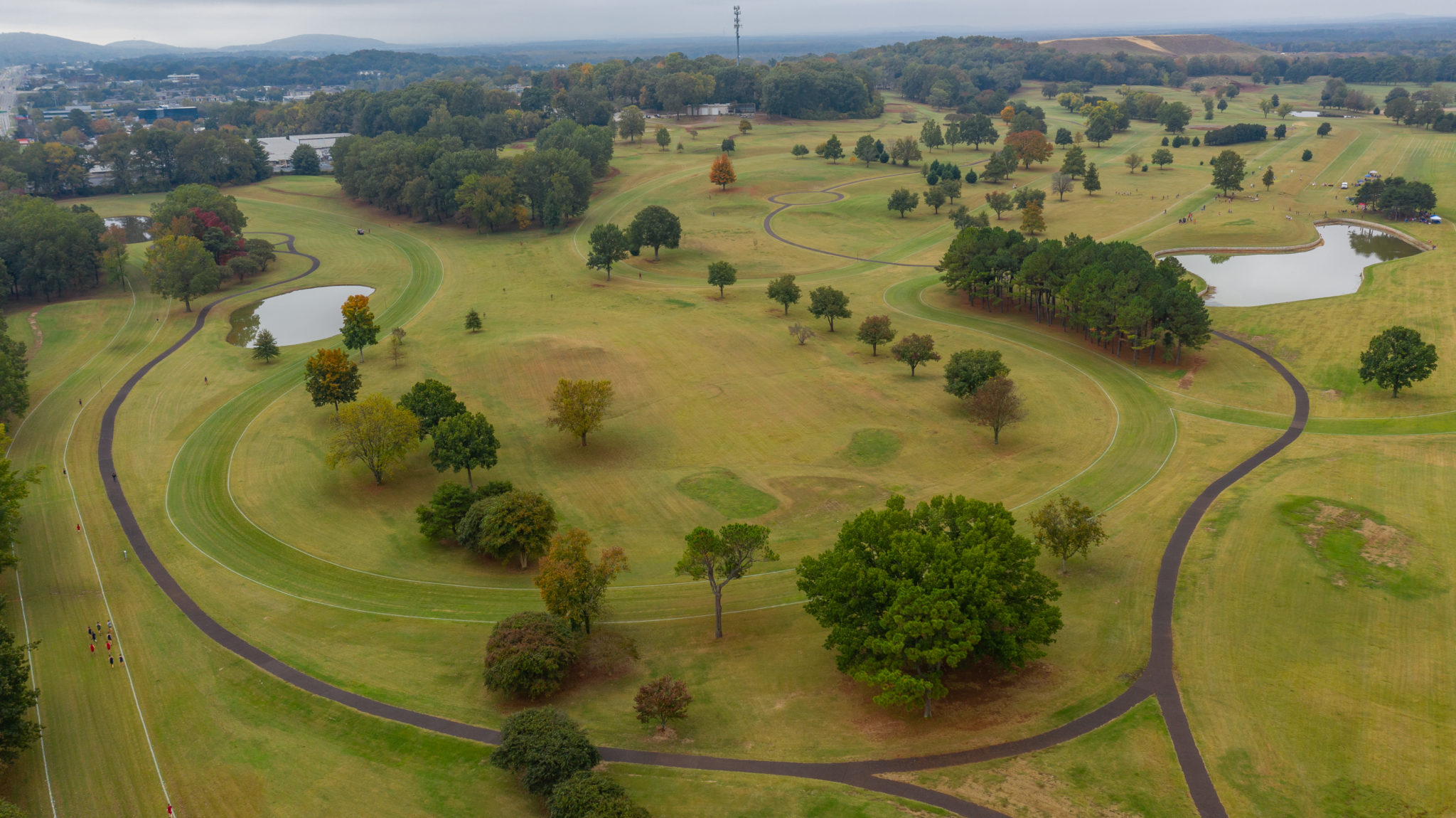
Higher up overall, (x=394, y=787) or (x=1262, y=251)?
(x=1262, y=251)

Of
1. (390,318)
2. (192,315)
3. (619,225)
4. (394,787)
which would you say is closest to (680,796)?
(394,787)

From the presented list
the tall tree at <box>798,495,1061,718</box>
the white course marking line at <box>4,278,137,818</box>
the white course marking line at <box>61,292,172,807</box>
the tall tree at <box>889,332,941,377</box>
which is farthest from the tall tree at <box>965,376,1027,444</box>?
the white course marking line at <box>4,278,137,818</box>

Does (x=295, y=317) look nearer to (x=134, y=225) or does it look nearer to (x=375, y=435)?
(x=375, y=435)

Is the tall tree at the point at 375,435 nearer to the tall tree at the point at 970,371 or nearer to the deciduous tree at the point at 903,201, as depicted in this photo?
the tall tree at the point at 970,371

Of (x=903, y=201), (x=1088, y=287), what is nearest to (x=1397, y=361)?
(x=1088, y=287)

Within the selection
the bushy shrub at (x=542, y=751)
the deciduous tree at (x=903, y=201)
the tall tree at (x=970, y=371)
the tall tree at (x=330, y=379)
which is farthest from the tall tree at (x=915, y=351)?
the deciduous tree at (x=903, y=201)

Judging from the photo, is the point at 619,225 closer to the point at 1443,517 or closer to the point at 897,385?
the point at 897,385
